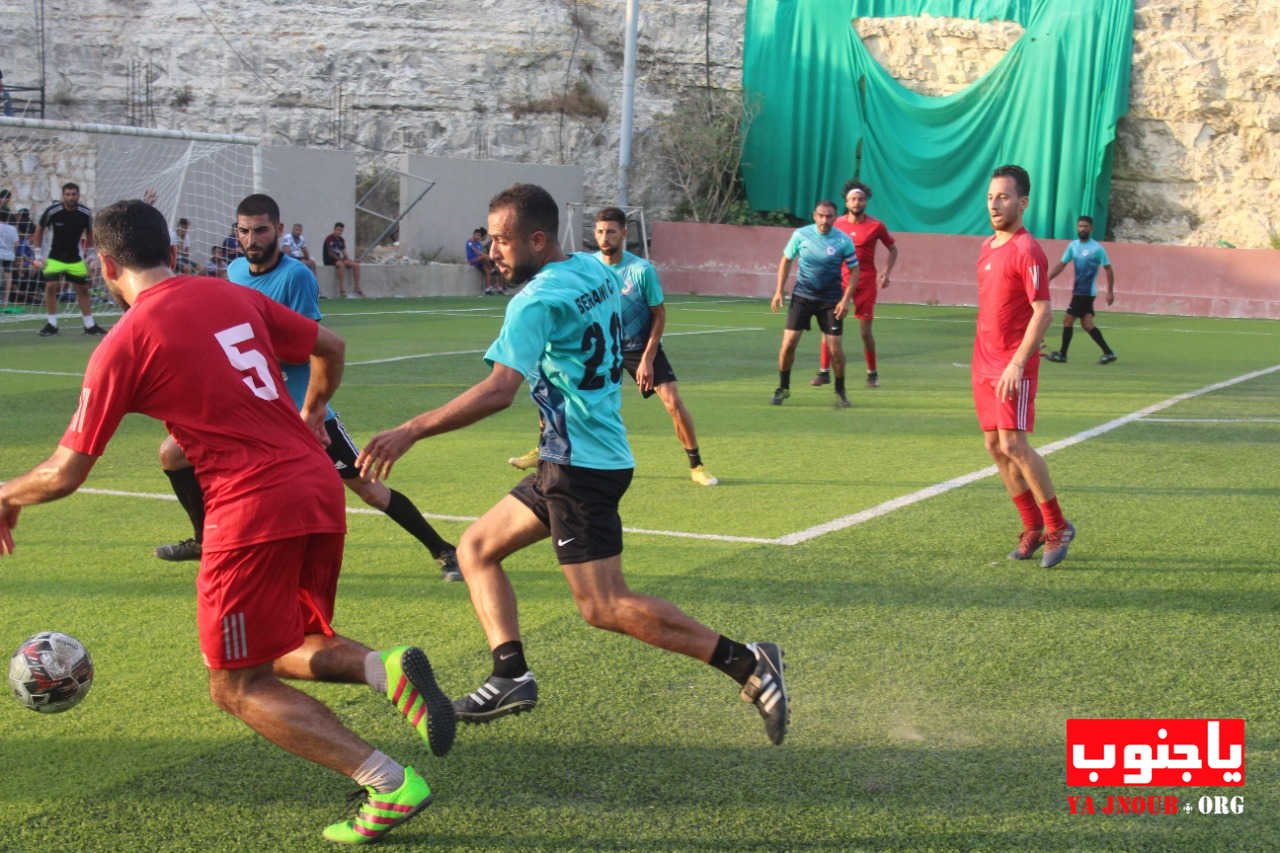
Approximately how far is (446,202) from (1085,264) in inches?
717

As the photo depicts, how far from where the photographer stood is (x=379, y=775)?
411 cm

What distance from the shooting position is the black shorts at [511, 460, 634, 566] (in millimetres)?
4828

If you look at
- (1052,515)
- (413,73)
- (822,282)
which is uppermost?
(413,73)

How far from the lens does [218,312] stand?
4.10 m

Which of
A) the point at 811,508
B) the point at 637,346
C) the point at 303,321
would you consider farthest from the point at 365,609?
the point at 637,346

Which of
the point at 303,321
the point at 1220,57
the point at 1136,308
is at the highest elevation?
the point at 1220,57

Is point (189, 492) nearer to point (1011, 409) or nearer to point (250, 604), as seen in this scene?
point (250, 604)

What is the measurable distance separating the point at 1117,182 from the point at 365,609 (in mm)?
35161

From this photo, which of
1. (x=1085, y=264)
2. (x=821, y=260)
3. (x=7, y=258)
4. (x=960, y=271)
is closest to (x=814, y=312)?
(x=821, y=260)

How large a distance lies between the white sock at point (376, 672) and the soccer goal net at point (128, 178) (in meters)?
17.2

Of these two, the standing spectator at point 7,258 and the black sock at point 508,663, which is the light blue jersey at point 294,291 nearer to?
the black sock at point 508,663

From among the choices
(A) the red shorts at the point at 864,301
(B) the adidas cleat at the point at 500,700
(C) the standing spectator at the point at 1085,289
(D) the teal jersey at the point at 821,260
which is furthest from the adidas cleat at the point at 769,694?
(C) the standing spectator at the point at 1085,289

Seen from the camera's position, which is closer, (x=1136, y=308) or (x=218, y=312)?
(x=218, y=312)

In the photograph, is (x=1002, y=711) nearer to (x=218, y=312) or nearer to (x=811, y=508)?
(x=218, y=312)
